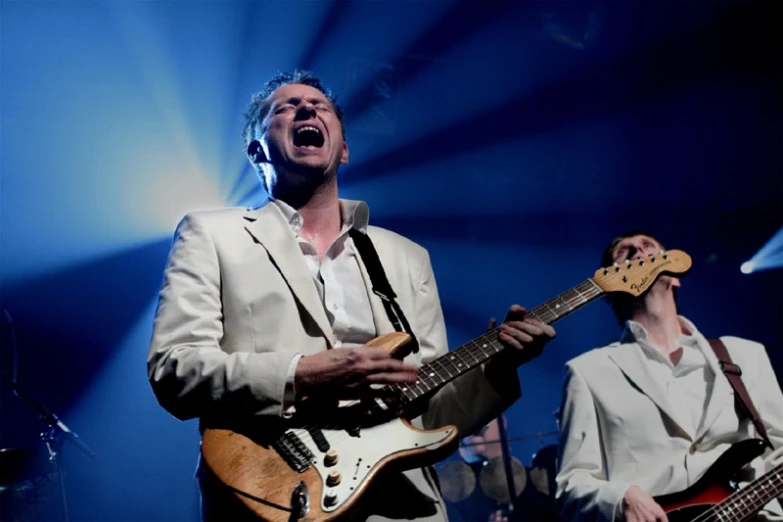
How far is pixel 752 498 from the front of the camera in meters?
2.65

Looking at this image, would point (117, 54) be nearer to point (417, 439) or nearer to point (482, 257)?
point (417, 439)

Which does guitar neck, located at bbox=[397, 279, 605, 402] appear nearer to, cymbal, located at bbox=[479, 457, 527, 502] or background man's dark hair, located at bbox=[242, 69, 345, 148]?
background man's dark hair, located at bbox=[242, 69, 345, 148]

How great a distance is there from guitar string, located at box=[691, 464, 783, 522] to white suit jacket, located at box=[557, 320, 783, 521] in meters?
0.13

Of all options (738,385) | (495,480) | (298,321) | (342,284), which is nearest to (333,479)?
(298,321)

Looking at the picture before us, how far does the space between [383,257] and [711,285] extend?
19.8ft

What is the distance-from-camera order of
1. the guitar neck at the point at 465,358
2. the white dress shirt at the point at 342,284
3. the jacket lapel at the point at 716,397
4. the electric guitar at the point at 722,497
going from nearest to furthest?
the guitar neck at the point at 465,358
the white dress shirt at the point at 342,284
the electric guitar at the point at 722,497
the jacket lapel at the point at 716,397

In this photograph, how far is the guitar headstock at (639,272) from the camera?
2.84 metres

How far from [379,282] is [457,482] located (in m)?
5.54

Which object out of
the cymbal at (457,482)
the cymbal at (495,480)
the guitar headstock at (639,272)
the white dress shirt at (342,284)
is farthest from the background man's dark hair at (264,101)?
the cymbal at (495,480)

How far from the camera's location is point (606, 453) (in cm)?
309

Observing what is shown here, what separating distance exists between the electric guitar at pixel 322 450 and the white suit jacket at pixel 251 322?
10cm

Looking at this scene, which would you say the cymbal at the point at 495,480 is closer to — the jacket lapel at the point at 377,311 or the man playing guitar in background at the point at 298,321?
the man playing guitar in background at the point at 298,321

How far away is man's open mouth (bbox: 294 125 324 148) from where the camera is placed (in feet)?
9.18

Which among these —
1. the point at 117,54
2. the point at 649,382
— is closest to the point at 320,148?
the point at 649,382
